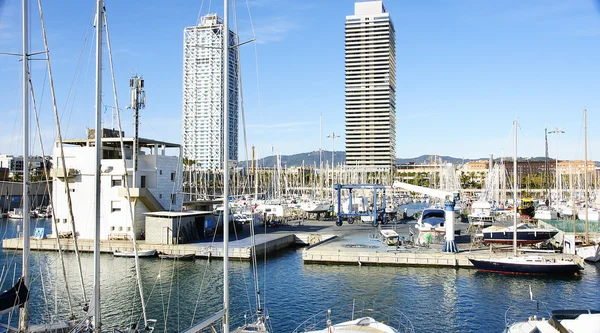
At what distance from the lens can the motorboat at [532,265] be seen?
117 feet

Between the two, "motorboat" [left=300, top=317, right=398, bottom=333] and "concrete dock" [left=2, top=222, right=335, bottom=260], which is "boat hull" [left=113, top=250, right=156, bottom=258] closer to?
"concrete dock" [left=2, top=222, right=335, bottom=260]

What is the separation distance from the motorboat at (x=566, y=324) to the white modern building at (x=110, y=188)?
113 feet

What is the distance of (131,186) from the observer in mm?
49469

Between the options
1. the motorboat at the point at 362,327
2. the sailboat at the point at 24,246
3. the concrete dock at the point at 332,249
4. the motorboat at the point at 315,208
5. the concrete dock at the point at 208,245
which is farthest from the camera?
the motorboat at the point at 315,208

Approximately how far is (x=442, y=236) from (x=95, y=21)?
1539 inches

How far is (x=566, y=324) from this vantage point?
19500 mm

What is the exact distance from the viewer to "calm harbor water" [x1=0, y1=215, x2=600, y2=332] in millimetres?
26281

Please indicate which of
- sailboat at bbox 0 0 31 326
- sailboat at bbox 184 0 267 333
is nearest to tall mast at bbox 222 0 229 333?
sailboat at bbox 184 0 267 333

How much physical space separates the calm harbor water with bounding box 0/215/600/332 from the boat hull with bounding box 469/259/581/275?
57cm

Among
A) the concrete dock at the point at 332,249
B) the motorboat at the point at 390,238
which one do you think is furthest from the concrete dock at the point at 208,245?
the motorboat at the point at 390,238

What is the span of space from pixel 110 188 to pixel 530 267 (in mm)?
37034

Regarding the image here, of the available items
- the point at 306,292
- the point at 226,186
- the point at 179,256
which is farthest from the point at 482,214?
the point at 226,186

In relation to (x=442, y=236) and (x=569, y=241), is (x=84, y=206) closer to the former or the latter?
(x=442, y=236)

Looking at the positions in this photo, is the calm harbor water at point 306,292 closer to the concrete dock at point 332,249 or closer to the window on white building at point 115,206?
the concrete dock at point 332,249
